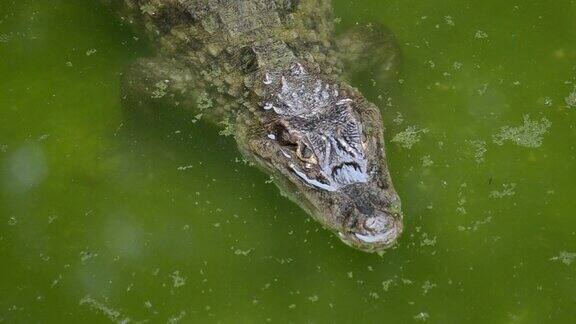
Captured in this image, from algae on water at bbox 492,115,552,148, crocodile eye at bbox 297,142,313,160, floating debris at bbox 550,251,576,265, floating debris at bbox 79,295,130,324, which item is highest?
crocodile eye at bbox 297,142,313,160

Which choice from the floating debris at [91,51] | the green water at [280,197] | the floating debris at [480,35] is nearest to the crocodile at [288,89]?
the green water at [280,197]

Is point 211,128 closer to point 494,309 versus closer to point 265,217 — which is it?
point 265,217

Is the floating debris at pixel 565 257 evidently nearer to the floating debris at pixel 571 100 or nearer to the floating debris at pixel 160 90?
the floating debris at pixel 571 100

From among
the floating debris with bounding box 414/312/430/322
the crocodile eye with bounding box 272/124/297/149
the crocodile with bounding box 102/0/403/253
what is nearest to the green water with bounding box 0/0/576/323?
the floating debris with bounding box 414/312/430/322

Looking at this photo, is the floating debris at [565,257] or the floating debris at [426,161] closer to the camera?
the floating debris at [565,257]

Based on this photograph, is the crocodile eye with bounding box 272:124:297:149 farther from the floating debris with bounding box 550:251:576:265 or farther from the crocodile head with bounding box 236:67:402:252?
the floating debris with bounding box 550:251:576:265

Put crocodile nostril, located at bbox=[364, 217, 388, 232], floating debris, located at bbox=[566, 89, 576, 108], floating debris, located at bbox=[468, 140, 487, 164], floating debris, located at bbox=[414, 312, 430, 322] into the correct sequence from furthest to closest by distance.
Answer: floating debris, located at bbox=[566, 89, 576, 108] → floating debris, located at bbox=[468, 140, 487, 164] → floating debris, located at bbox=[414, 312, 430, 322] → crocodile nostril, located at bbox=[364, 217, 388, 232]

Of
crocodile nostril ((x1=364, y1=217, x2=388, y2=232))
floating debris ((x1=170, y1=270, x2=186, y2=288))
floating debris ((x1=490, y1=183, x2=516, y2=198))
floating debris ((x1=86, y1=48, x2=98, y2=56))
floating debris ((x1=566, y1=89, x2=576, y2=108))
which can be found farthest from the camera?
floating debris ((x1=86, y1=48, x2=98, y2=56))

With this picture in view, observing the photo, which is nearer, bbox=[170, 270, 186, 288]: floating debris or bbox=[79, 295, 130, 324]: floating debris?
bbox=[79, 295, 130, 324]: floating debris

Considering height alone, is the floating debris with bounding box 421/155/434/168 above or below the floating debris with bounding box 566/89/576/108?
below
